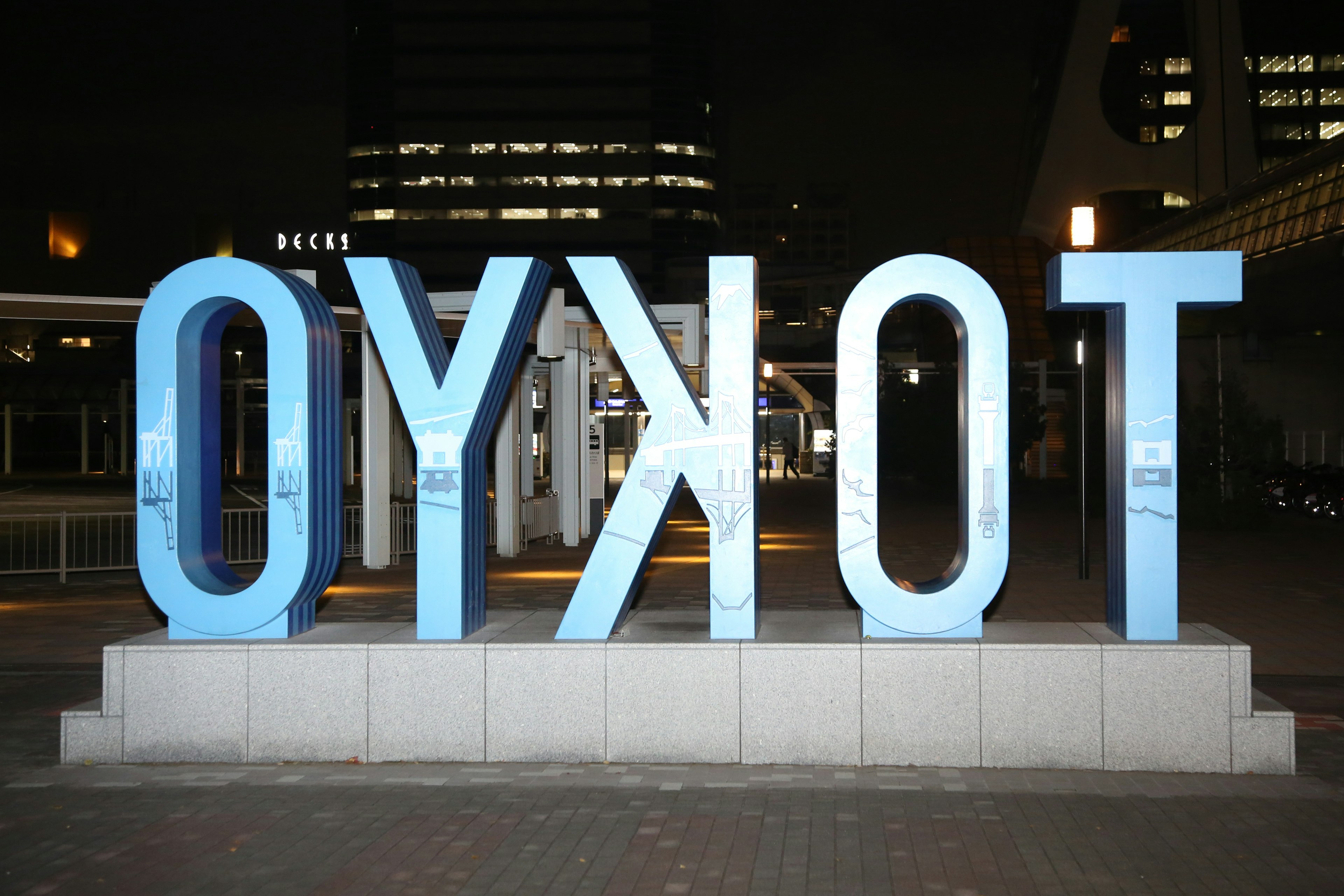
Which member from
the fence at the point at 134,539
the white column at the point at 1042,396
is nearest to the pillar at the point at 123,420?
the fence at the point at 134,539

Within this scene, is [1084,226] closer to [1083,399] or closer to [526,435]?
[1083,399]

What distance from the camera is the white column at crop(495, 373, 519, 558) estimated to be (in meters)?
18.1

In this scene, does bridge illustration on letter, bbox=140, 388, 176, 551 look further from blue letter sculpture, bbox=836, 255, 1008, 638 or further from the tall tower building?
the tall tower building

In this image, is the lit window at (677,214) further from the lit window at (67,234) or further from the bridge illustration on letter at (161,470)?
the bridge illustration on letter at (161,470)

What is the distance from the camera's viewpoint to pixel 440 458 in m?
7.32

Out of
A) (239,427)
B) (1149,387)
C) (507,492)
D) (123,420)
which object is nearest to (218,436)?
(1149,387)

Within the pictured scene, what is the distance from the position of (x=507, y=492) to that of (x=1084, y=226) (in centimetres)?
951

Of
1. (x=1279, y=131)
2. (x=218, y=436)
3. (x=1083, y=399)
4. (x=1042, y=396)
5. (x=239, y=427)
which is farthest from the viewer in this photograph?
(x=1279, y=131)

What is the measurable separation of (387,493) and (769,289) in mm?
129277

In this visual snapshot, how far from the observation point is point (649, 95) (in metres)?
129

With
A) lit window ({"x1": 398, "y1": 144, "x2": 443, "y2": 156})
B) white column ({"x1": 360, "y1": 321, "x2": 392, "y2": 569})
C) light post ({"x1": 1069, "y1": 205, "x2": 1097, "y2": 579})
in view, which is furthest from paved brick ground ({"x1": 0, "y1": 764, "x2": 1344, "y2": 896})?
lit window ({"x1": 398, "y1": 144, "x2": 443, "y2": 156})

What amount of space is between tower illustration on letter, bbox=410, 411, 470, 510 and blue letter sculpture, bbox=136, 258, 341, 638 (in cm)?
68

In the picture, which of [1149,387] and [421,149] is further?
[421,149]

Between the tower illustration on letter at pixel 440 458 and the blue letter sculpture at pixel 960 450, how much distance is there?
2.42m
